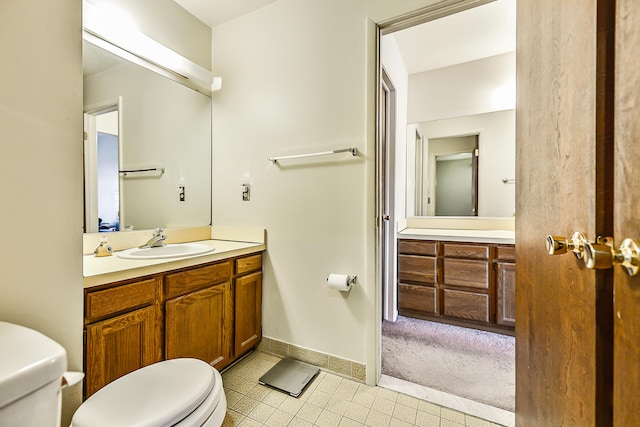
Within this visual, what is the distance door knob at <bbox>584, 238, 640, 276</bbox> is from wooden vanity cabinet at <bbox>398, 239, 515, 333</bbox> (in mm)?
2039

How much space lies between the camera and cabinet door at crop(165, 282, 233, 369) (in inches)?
53.5

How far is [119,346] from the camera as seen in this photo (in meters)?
1.14

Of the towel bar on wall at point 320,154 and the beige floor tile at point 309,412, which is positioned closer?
the beige floor tile at point 309,412

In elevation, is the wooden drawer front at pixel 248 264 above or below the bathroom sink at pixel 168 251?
below

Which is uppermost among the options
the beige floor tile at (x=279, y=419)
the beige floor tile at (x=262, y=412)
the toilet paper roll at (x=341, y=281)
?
the toilet paper roll at (x=341, y=281)

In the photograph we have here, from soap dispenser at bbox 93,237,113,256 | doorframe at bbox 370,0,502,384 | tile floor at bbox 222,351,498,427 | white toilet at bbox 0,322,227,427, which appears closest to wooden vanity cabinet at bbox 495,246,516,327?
tile floor at bbox 222,351,498,427

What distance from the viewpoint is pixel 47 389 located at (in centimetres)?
56

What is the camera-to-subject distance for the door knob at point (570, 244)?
0.48 m

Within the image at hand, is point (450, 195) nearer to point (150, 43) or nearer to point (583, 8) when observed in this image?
point (583, 8)

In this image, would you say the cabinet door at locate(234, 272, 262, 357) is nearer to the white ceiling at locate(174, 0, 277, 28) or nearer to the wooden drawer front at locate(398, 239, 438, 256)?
the wooden drawer front at locate(398, 239, 438, 256)

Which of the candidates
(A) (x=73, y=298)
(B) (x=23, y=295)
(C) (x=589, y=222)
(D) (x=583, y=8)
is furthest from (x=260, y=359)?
(D) (x=583, y=8)

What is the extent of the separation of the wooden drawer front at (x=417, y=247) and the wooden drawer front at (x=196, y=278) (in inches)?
63.9

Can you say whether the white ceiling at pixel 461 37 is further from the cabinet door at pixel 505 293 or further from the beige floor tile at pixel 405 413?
the beige floor tile at pixel 405 413

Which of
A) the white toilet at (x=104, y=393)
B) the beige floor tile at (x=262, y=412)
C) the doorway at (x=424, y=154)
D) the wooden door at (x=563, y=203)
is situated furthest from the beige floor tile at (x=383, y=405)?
the white toilet at (x=104, y=393)
